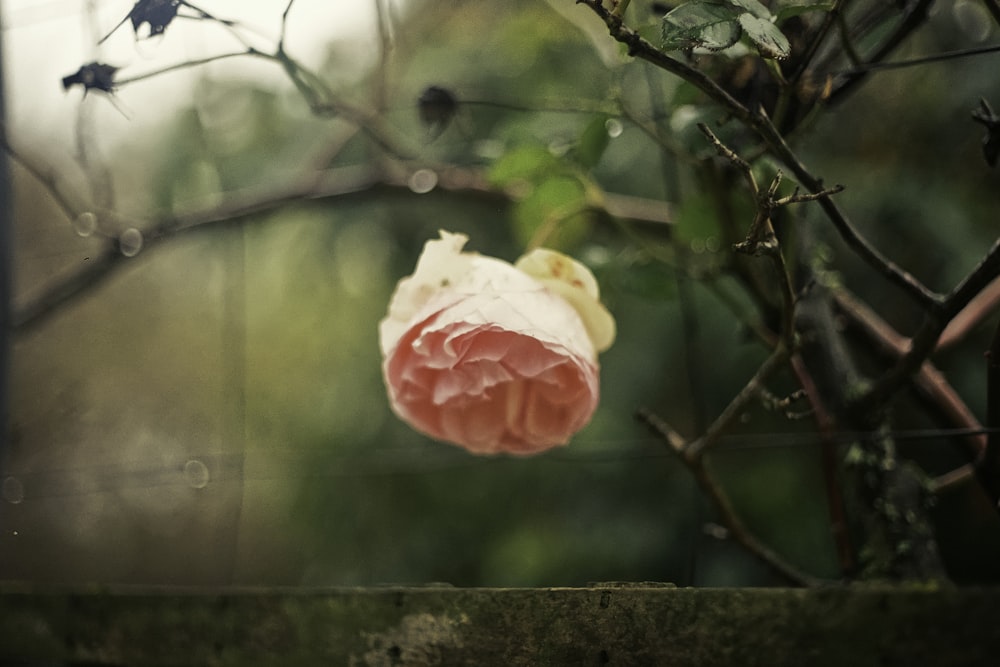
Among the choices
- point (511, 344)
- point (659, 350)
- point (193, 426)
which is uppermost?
point (511, 344)

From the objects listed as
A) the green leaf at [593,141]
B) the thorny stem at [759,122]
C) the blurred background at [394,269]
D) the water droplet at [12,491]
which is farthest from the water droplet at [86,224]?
the thorny stem at [759,122]

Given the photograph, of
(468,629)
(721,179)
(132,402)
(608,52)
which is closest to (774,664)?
(468,629)

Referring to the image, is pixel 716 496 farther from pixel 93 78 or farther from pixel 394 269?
pixel 394 269

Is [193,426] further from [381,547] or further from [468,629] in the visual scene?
[468,629]

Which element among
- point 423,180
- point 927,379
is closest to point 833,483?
point 927,379

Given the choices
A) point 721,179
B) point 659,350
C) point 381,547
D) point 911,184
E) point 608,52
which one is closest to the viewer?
point 721,179

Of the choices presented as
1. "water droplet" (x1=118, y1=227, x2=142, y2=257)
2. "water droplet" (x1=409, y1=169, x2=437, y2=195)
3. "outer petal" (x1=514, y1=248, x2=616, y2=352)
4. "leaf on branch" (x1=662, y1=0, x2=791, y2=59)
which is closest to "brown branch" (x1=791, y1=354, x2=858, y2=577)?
"outer petal" (x1=514, y1=248, x2=616, y2=352)
